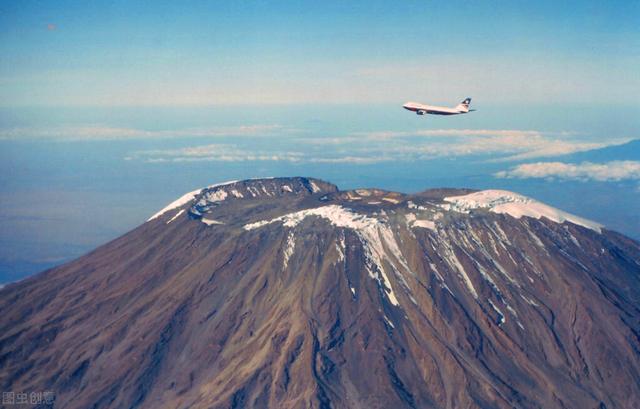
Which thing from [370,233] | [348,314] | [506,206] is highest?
[506,206]

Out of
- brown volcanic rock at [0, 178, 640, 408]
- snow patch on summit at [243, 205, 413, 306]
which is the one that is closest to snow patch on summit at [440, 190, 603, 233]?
brown volcanic rock at [0, 178, 640, 408]

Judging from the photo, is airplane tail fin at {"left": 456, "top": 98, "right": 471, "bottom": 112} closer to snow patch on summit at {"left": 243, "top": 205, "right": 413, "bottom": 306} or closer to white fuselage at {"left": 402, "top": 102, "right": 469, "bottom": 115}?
white fuselage at {"left": 402, "top": 102, "right": 469, "bottom": 115}

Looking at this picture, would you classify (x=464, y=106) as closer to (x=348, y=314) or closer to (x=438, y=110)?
(x=438, y=110)

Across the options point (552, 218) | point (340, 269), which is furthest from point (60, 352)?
point (552, 218)

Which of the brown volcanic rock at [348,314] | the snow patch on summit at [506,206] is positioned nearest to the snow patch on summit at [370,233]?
the brown volcanic rock at [348,314]

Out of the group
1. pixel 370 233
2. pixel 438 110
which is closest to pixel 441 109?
pixel 438 110

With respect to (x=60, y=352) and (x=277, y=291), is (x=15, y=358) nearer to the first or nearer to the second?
(x=60, y=352)

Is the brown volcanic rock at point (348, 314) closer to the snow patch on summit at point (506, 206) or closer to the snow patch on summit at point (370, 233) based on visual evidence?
the snow patch on summit at point (370, 233)
